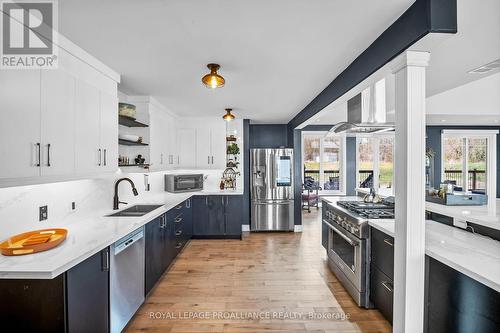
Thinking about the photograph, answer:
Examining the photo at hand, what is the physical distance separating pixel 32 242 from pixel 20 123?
81cm

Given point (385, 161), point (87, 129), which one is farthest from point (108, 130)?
point (385, 161)

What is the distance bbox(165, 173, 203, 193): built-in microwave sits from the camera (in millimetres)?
4695

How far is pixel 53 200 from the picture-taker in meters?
2.21

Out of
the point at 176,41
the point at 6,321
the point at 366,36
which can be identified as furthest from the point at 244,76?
the point at 6,321

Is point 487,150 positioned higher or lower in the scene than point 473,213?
higher

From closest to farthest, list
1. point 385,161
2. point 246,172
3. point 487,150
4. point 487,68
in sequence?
point 487,68 < point 246,172 < point 487,150 < point 385,161

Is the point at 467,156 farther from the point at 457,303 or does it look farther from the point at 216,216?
the point at 457,303

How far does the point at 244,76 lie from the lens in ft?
9.02

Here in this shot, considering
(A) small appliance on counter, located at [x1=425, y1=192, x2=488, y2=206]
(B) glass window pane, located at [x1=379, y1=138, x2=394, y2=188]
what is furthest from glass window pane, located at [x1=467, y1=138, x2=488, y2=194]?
(A) small appliance on counter, located at [x1=425, y1=192, x2=488, y2=206]

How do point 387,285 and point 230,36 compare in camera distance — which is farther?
point 387,285

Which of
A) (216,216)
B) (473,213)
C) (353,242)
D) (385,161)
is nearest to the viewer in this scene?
(473,213)

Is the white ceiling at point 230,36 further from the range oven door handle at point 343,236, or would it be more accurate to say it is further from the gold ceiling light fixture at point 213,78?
the range oven door handle at point 343,236

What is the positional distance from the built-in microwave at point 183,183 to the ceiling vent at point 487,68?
432cm

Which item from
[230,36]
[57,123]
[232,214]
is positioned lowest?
[232,214]
